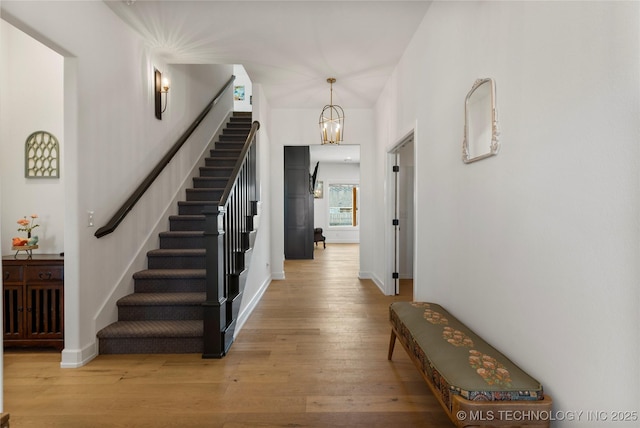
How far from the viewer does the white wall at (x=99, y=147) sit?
2.64 metres

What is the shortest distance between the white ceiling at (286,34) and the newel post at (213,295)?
189 centimetres

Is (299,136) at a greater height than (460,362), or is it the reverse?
(299,136)

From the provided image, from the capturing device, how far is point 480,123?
2.13 metres

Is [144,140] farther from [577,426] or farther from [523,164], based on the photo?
[577,426]

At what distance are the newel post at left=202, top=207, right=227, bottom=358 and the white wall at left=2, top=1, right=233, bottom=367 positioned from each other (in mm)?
975

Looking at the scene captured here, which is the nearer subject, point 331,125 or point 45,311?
point 45,311

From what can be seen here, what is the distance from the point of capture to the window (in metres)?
12.7

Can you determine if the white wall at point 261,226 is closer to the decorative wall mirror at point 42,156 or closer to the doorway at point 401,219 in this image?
the doorway at point 401,219

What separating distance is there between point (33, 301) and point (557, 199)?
388 cm

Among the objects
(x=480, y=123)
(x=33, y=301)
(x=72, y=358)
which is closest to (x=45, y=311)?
(x=33, y=301)

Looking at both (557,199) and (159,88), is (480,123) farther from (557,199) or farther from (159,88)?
(159,88)

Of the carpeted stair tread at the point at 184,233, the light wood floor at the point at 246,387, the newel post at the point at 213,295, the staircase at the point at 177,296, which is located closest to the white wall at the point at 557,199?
the light wood floor at the point at 246,387

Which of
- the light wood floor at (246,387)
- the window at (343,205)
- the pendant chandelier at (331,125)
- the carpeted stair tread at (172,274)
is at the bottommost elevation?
the light wood floor at (246,387)

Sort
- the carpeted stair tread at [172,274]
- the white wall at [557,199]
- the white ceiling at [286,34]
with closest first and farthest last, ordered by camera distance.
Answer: the white wall at [557,199], the white ceiling at [286,34], the carpeted stair tread at [172,274]
